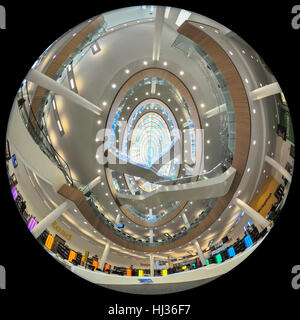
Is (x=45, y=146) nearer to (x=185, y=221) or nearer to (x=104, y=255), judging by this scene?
(x=104, y=255)

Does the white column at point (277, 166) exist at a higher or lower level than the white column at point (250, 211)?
higher

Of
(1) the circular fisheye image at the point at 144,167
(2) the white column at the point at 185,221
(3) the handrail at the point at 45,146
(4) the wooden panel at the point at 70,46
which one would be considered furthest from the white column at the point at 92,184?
(4) the wooden panel at the point at 70,46

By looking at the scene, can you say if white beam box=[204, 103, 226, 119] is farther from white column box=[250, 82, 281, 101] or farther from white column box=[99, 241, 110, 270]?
white column box=[99, 241, 110, 270]

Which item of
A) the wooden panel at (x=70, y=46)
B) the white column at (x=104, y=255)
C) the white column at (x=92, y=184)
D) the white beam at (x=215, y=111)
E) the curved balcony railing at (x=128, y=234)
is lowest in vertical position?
the white column at (x=104, y=255)

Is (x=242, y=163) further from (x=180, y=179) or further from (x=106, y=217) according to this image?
(x=106, y=217)

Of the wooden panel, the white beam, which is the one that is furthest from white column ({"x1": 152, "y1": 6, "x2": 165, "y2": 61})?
the white beam

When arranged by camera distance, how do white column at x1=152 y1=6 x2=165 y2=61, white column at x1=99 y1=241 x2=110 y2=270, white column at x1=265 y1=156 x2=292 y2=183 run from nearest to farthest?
white column at x1=152 y1=6 x2=165 y2=61
white column at x1=265 y1=156 x2=292 y2=183
white column at x1=99 y1=241 x2=110 y2=270

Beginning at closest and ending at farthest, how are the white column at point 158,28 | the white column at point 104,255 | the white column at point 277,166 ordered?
the white column at point 158,28, the white column at point 277,166, the white column at point 104,255

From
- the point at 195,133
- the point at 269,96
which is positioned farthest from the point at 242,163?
the point at 269,96

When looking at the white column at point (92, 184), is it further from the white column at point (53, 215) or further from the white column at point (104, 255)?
the white column at point (104, 255)
